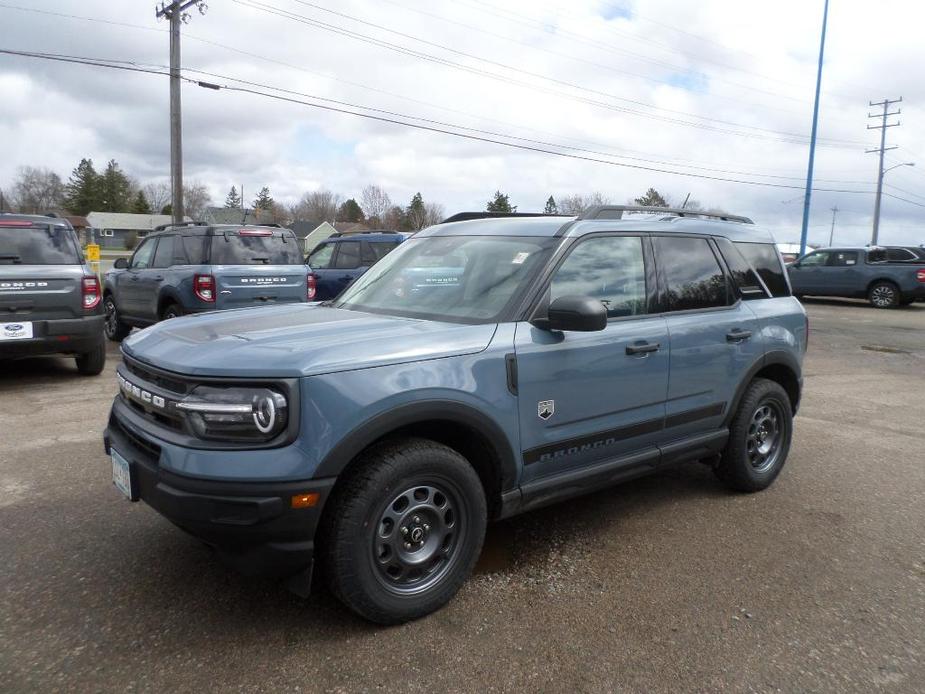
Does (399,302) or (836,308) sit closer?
(399,302)

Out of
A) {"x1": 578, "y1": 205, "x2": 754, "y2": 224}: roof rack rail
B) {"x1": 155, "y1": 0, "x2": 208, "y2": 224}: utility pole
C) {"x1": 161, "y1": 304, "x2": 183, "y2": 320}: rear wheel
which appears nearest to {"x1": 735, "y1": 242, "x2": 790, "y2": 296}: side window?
{"x1": 578, "y1": 205, "x2": 754, "y2": 224}: roof rack rail

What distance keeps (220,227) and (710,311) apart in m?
7.19

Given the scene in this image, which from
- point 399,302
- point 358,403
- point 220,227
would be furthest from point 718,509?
point 220,227

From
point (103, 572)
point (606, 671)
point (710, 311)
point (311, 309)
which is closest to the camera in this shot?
point (606, 671)

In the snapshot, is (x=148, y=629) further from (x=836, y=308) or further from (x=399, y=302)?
(x=836, y=308)

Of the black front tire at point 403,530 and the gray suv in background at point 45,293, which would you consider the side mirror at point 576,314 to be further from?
the gray suv in background at point 45,293

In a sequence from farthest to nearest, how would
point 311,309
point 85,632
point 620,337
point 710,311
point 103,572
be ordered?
point 710,311 < point 311,309 < point 620,337 < point 103,572 < point 85,632

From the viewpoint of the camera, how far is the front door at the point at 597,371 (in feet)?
10.7

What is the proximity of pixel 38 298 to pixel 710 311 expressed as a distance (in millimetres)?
6618

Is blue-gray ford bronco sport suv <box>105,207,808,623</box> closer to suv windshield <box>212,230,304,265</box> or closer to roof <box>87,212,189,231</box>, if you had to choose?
suv windshield <box>212,230,304,265</box>

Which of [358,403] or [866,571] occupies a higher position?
[358,403]

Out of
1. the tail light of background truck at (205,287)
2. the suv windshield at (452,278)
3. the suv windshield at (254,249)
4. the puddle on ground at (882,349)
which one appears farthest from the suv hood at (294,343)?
the puddle on ground at (882,349)

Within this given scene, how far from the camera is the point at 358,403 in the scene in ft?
8.77

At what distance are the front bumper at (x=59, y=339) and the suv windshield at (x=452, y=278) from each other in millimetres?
4652
